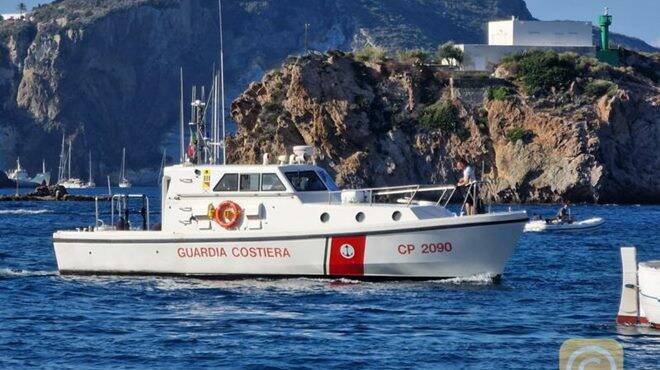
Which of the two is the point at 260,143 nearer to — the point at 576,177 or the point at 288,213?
the point at 576,177

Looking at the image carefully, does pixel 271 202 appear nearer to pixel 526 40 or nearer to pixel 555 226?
pixel 555 226

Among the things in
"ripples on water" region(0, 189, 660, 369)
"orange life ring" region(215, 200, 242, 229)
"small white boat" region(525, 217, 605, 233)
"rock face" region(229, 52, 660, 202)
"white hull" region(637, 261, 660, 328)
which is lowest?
"ripples on water" region(0, 189, 660, 369)

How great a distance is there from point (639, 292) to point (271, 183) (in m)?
10.9

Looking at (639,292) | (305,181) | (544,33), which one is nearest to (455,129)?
(544,33)

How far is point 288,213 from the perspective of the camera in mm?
33688

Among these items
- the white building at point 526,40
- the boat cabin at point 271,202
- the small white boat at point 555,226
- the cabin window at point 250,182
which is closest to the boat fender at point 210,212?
the boat cabin at point 271,202

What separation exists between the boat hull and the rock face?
66663 millimetres

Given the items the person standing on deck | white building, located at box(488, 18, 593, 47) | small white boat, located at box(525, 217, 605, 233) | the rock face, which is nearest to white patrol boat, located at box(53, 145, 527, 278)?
the person standing on deck

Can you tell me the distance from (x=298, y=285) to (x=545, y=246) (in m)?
20.0

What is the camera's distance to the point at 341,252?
3284 cm

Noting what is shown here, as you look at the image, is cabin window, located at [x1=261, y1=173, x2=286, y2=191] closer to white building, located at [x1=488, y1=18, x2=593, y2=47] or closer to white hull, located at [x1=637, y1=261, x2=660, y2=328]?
white hull, located at [x1=637, y1=261, x2=660, y2=328]

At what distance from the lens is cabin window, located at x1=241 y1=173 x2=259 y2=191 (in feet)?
113

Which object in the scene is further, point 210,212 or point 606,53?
point 606,53

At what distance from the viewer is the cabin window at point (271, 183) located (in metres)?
34.0
